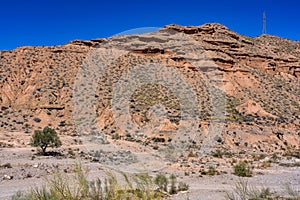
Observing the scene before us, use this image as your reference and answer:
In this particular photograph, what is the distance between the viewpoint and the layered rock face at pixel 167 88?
32.5 m

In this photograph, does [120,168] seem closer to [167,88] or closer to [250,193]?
[250,193]

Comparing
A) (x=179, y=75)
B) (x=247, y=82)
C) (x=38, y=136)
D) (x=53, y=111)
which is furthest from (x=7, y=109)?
(x=247, y=82)

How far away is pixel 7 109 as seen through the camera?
39.7m

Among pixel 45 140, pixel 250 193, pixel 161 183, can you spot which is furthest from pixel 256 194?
pixel 45 140

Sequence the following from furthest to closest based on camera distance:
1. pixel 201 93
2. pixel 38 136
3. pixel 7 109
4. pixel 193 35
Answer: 1. pixel 193 35
2. pixel 201 93
3. pixel 7 109
4. pixel 38 136

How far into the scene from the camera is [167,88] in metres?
43.2

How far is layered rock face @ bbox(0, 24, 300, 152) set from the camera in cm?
3253

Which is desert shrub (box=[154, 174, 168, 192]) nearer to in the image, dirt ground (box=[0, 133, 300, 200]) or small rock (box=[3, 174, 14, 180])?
dirt ground (box=[0, 133, 300, 200])

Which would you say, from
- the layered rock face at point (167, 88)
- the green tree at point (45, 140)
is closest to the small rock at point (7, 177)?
the green tree at point (45, 140)

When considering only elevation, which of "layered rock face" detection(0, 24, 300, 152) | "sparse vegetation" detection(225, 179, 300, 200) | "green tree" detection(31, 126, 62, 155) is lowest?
"sparse vegetation" detection(225, 179, 300, 200)

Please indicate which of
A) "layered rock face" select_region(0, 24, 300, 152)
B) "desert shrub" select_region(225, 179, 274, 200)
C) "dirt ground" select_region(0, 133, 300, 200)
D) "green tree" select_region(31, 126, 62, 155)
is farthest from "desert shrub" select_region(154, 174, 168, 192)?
"layered rock face" select_region(0, 24, 300, 152)

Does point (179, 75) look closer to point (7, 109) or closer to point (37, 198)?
point (7, 109)

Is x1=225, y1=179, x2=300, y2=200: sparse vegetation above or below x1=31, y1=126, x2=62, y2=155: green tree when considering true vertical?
below

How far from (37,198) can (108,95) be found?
112 ft
